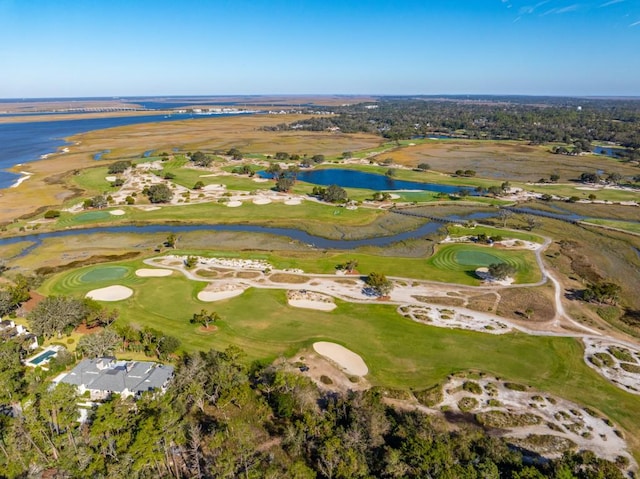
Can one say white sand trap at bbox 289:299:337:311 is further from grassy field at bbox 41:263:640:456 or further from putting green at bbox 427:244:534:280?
putting green at bbox 427:244:534:280

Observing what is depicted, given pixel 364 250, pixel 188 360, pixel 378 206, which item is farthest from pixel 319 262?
pixel 378 206

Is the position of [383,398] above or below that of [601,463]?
below

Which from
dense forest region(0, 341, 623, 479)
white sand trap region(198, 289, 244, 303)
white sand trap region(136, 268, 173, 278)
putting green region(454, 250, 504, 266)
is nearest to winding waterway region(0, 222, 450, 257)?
putting green region(454, 250, 504, 266)

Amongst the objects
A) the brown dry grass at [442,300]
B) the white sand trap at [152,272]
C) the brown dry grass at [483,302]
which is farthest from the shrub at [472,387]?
the white sand trap at [152,272]

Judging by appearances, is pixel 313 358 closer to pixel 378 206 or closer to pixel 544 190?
pixel 378 206

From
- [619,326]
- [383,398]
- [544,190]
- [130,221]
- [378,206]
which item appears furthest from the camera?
[544,190]
